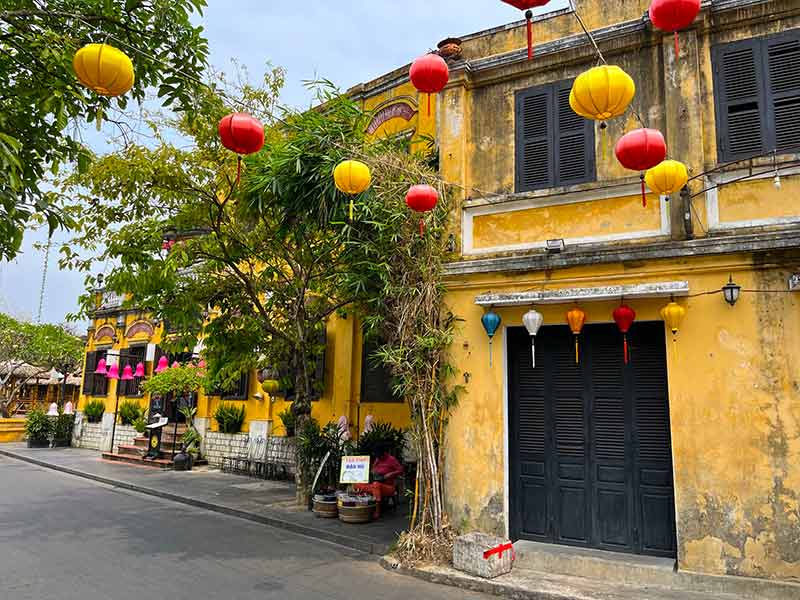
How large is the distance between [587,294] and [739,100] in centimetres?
306

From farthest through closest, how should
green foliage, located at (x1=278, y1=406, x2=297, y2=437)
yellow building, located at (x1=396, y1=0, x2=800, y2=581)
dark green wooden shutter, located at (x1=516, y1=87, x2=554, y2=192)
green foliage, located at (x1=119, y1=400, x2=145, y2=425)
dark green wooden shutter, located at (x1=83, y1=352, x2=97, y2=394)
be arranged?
dark green wooden shutter, located at (x1=83, y1=352, x2=97, y2=394) < green foliage, located at (x1=119, y1=400, x2=145, y2=425) < green foliage, located at (x1=278, y1=406, x2=297, y2=437) < dark green wooden shutter, located at (x1=516, y1=87, x2=554, y2=192) < yellow building, located at (x1=396, y1=0, x2=800, y2=581)

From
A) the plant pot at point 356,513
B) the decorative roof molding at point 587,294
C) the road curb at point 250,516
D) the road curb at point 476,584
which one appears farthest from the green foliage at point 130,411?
the decorative roof molding at point 587,294

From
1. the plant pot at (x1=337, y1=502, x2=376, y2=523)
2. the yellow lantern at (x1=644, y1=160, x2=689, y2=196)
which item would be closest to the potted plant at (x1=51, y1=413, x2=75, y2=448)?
the plant pot at (x1=337, y1=502, x2=376, y2=523)

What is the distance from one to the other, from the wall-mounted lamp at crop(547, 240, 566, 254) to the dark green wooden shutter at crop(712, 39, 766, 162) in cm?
214

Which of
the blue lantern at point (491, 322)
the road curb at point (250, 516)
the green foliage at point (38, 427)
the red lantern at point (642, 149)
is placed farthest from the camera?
the green foliage at point (38, 427)

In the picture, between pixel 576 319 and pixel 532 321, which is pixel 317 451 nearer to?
pixel 532 321

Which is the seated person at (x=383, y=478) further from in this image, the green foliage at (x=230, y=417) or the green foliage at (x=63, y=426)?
the green foliage at (x=63, y=426)

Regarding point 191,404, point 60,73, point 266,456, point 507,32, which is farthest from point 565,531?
point 191,404

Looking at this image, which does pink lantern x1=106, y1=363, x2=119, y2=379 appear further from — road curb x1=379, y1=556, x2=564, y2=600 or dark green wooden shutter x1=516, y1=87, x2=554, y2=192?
dark green wooden shutter x1=516, y1=87, x2=554, y2=192

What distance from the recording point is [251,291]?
36.3 ft

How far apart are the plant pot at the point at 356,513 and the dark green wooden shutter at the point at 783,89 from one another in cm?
782

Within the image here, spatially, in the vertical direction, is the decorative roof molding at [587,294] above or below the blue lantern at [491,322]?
above

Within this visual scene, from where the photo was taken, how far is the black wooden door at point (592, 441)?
23.9 ft

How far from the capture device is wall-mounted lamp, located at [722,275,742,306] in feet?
22.1
